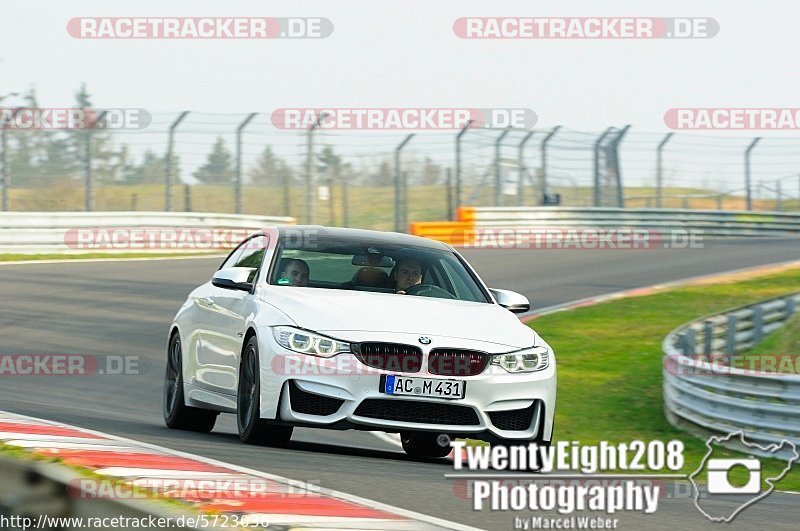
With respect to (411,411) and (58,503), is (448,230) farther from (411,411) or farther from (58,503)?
(58,503)

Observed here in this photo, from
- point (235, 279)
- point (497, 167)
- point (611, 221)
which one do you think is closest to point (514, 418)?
point (235, 279)

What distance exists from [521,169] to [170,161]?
7727 millimetres

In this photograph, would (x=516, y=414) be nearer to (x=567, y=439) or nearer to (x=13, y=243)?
(x=567, y=439)

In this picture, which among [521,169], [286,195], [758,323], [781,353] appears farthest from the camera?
[521,169]

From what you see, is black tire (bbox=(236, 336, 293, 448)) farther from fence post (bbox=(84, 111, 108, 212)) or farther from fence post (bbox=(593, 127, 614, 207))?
fence post (bbox=(593, 127, 614, 207))

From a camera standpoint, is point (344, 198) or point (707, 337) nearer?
point (707, 337)

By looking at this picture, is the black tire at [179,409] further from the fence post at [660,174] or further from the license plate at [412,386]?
the fence post at [660,174]

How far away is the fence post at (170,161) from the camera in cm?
2691

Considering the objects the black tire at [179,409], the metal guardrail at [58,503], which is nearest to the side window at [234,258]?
the black tire at [179,409]

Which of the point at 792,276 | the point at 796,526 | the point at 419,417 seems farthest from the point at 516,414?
the point at 792,276

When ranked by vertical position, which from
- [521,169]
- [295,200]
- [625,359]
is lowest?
[625,359]

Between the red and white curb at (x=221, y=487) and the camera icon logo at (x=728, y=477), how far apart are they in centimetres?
280

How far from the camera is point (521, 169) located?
3116 cm

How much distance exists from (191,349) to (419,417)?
2.36 metres
